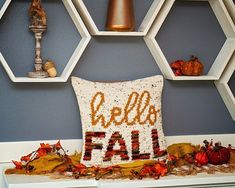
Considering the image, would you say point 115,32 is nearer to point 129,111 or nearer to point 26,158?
point 129,111

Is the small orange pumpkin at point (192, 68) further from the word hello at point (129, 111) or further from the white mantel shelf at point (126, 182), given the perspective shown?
the white mantel shelf at point (126, 182)

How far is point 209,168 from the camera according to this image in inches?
94.5

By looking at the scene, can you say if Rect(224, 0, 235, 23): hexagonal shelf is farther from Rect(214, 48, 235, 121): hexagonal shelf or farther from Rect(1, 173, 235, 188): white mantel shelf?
Rect(1, 173, 235, 188): white mantel shelf

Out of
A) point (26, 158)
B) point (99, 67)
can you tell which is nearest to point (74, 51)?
point (99, 67)

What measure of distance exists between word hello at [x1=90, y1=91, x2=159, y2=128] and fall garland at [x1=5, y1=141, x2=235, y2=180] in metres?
0.20

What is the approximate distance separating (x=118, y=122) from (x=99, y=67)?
32 centimetres

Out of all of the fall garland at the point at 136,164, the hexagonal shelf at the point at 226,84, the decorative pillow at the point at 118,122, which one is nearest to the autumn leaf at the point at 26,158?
the fall garland at the point at 136,164

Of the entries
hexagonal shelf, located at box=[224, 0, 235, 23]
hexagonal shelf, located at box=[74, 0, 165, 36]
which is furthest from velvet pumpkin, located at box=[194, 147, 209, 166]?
hexagonal shelf, located at box=[224, 0, 235, 23]

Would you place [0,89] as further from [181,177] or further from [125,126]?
[181,177]

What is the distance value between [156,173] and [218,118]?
68 cm

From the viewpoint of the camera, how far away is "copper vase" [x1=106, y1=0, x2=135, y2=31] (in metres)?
2.41

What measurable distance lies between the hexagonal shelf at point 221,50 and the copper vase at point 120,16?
0.14m

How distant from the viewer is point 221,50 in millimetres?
2707

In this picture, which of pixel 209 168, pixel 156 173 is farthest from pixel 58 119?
pixel 209 168
